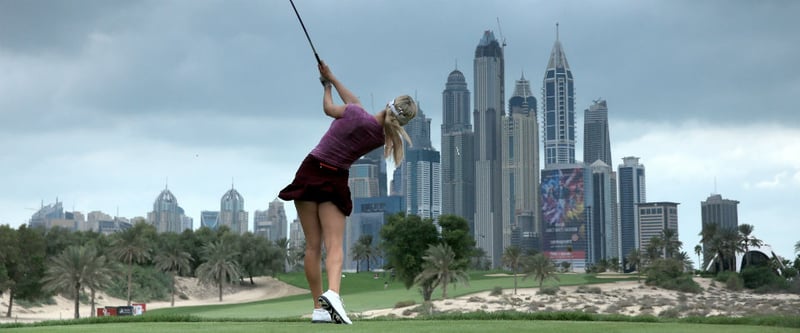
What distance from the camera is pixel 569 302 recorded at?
8931 cm

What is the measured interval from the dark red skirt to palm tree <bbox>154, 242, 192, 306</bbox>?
117 m

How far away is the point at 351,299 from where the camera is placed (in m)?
105

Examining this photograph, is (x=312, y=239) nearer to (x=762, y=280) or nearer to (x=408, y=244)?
(x=408, y=244)

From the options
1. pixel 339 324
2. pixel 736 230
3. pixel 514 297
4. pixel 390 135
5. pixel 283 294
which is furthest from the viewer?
pixel 736 230

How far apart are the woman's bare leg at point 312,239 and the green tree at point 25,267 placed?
80615mm

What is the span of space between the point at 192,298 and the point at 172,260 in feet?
18.8

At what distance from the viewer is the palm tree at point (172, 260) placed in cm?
12588

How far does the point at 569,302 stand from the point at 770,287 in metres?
51.3

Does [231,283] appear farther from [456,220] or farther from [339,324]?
[339,324]

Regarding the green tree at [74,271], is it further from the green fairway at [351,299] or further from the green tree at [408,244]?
the green tree at [408,244]

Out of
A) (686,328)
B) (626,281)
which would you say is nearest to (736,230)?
(626,281)

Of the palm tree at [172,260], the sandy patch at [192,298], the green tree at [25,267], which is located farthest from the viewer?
the palm tree at [172,260]

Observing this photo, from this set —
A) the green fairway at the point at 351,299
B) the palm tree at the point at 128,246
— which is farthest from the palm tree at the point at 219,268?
the palm tree at the point at 128,246

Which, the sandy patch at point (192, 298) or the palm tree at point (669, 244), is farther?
the palm tree at point (669, 244)
